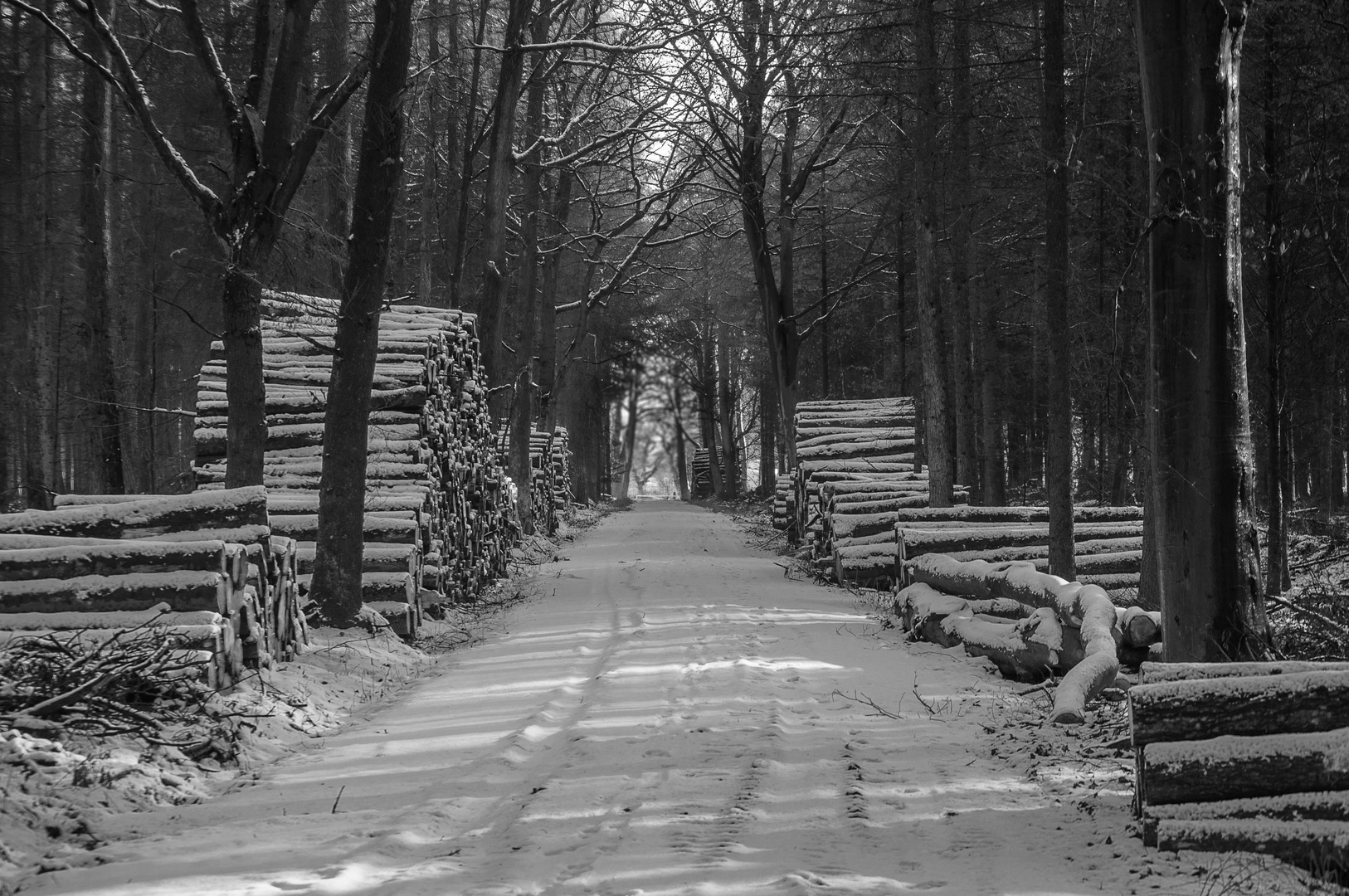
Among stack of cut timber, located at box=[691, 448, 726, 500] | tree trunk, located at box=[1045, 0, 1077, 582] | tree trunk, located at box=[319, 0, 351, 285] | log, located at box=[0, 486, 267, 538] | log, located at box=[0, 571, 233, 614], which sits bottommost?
stack of cut timber, located at box=[691, 448, 726, 500]

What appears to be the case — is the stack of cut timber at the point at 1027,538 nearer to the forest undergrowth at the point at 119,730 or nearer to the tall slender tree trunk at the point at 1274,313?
the tall slender tree trunk at the point at 1274,313

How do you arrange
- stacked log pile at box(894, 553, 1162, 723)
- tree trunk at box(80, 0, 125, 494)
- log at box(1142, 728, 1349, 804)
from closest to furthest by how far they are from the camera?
log at box(1142, 728, 1349, 804) → stacked log pile at box(894, 553, 1162, 723) → tree trunk at box(80, 0, 125, 494)

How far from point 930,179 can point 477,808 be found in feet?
41.8

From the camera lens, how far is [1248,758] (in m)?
4.43

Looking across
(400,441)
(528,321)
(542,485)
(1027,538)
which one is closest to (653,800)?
(400,441)

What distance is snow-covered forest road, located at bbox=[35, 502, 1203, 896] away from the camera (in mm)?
4227

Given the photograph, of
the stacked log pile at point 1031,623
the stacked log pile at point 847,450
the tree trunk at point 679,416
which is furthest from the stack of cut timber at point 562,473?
the tree trunk at point 679,416

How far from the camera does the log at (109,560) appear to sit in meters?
7.15

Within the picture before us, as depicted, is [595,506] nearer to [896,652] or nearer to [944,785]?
[896,652]

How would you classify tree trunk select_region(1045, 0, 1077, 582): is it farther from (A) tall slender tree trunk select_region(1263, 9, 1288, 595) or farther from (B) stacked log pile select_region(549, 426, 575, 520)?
(B) stacked log pile select_region(549, 426, 575, 520)

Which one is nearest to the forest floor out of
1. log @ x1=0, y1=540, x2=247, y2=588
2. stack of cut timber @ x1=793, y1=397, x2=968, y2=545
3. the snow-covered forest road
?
the snow-covered forest road

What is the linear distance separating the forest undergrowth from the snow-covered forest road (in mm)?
197

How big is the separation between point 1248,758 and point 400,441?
10248 millimetres

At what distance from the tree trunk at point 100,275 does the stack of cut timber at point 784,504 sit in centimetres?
1323
